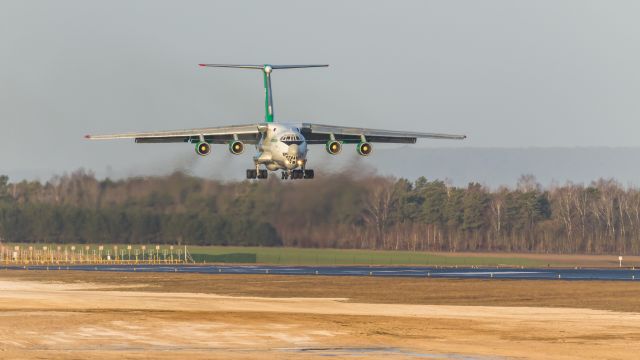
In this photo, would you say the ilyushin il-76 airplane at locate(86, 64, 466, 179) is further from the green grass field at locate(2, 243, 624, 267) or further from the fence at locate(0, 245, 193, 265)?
the fence at locate(0, 245, 193, 265)

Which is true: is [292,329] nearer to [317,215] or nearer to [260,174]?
[260,174]

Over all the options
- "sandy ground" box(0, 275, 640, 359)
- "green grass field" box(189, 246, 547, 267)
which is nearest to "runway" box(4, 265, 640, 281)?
"green grass field" box(189, 246, 547, 267)

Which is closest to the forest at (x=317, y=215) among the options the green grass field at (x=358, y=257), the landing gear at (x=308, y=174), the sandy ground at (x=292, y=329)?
the green grass field at (x=358, y=257)

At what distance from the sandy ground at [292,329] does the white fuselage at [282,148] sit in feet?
29.1

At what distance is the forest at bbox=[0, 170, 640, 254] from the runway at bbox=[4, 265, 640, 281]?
2.36 metres

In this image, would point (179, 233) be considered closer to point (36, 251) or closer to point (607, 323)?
point (36, 251)

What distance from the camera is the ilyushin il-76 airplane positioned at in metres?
70.9

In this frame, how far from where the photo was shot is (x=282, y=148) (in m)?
70.8

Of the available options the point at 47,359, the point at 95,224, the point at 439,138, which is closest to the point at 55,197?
the point at 95,224

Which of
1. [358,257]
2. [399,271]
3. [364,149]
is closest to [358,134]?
[364,149]

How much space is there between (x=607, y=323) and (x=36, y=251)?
69.3 metres

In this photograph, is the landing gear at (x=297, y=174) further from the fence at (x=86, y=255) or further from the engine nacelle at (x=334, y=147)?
the fence at (x=86, y=255)

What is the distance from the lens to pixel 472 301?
2564 inches

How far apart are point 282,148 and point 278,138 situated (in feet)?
2.34
